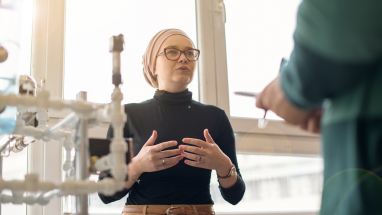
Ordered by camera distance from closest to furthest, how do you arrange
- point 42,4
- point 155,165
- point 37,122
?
point 37,122 < point 155,165 < point 42,4

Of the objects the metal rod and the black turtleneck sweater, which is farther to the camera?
the black turtleneck sweater

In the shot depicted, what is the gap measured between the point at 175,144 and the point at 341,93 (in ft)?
2.33

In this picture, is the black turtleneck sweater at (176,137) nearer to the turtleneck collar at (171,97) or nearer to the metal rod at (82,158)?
the turtleneck collar at (171,97)

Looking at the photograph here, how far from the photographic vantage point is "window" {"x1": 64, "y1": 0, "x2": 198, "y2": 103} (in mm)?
2012

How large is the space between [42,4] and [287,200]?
4.59ft

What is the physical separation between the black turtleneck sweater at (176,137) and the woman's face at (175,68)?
30mm

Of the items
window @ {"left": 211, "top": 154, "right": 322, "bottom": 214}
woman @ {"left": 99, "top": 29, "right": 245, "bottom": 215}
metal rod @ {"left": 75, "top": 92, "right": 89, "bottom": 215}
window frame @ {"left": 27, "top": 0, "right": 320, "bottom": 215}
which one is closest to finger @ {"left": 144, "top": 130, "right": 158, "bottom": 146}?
woman @ {"left": 99, "top": 29, "right": 245, "bottom": 215}

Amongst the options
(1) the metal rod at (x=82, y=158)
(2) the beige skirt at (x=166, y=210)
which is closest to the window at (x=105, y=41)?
(2) the beige skirt at (x=166, y=210)

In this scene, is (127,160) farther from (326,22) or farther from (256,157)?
(256,157)

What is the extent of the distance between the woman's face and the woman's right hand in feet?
0.82

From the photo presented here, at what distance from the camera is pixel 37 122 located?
3.80ft

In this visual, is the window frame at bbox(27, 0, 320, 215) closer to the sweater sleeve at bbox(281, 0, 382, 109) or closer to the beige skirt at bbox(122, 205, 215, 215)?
the beige skirt at bbox(122, 205, 215, 215)

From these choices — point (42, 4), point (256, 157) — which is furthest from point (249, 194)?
point (42, 4)

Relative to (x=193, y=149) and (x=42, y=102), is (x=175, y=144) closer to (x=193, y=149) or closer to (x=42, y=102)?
(x=193, y=149)
